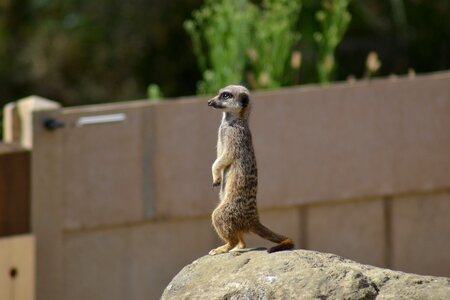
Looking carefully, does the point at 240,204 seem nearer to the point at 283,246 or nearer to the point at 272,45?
the point at 283,246

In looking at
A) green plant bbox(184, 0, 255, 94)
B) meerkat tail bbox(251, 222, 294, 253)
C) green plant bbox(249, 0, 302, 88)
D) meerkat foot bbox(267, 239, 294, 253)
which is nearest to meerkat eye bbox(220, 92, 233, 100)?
meerkat tail bbox(251, 222, 294, 253)

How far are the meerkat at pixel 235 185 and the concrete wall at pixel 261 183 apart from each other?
2848 millimetres

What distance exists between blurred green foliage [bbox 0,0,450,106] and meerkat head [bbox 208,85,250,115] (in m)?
5.78

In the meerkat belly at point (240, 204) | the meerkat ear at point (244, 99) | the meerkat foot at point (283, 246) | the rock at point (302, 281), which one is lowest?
the rock at point (302, 281)

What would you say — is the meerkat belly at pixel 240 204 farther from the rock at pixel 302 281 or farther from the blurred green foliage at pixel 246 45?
the blurred green foliage at pixel 246 45

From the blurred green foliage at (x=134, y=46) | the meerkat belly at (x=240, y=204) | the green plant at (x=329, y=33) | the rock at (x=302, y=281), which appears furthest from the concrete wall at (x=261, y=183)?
the rock at (x=302, y=281)

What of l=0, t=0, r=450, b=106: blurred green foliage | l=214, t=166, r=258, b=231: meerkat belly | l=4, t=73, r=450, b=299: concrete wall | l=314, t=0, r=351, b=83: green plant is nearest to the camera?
l=214, t=166, r=258, b=231: meerkat belly

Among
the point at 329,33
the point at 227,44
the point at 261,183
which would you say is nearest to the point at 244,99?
the point at 261,183

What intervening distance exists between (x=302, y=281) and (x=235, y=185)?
2.16 ft

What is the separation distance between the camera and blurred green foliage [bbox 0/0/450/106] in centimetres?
1099

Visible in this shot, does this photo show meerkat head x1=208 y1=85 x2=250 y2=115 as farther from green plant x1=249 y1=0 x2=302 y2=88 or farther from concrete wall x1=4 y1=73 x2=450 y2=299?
green plant x1=249 y1=0 x2=302 y2=88

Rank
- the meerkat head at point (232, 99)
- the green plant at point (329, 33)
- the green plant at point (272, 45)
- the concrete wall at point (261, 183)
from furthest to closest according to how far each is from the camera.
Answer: the green plant at point (329, 33), the green plant at point (272, 45), the concrete wall at point (261, 183), the meerkat head at point (232, 99)

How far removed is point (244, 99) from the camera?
16.9 ft

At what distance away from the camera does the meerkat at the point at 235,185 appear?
4.90m
